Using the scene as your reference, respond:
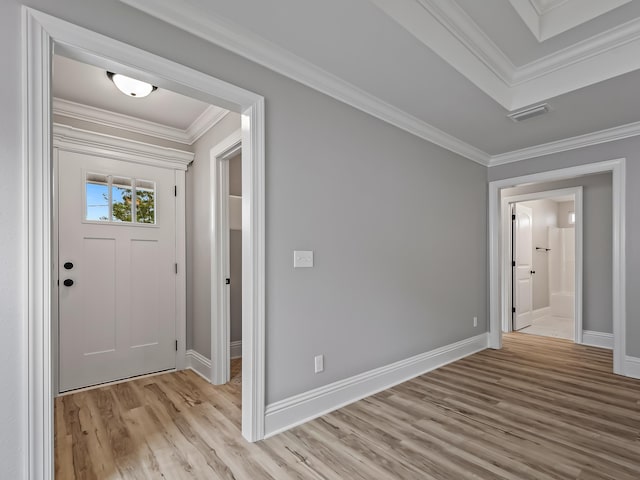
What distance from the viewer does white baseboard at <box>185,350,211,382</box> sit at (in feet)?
10.8

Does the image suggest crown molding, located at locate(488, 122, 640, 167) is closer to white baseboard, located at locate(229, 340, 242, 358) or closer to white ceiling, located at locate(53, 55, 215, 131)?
white ceiling, located at locate(53, 55, 215, 131)

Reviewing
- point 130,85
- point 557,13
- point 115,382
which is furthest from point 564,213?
point 115,382

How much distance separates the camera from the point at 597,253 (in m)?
4.51

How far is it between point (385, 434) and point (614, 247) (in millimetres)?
3167

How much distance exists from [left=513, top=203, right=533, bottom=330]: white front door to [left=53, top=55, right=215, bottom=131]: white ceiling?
507 cm

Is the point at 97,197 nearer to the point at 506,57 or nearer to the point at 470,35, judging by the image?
the point at 470,35

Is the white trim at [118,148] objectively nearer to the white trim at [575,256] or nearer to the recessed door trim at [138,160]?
the recessed door trim at [138,160]

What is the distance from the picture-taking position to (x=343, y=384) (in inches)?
104

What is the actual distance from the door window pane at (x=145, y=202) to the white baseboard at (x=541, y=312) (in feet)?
21.4

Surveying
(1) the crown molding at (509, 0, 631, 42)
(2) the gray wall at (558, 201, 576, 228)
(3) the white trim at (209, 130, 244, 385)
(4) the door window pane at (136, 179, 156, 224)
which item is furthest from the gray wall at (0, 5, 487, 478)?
(2) the gray wall at (558, 201, 576, 228)

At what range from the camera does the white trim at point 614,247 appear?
343cm

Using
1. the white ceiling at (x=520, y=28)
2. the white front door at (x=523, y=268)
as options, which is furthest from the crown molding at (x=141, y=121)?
the white front door at (x=523, y=268)

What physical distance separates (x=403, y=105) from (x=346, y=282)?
1648 millimetres

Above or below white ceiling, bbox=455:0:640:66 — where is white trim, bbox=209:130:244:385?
below
